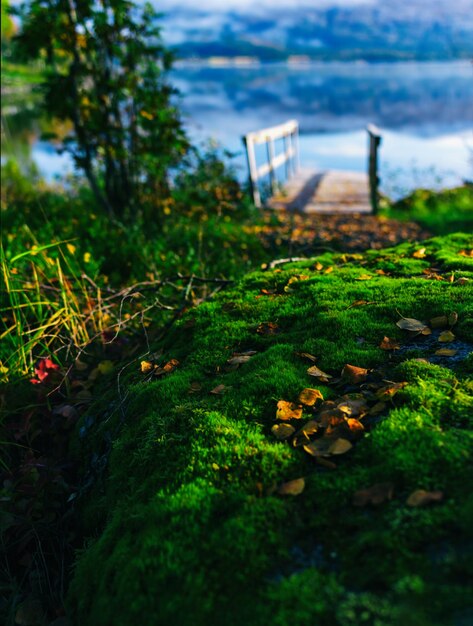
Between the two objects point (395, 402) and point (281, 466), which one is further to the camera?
point (395, 402)

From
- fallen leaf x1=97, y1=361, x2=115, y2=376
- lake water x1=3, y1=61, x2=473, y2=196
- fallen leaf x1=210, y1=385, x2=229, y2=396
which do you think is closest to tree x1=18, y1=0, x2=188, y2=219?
lake water x1=3, y1=61, x2=473, y2=196

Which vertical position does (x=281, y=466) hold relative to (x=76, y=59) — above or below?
below

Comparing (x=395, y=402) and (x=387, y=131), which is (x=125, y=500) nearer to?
(x=395, y=402)

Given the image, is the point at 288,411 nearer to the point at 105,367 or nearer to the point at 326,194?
the point at 105,367

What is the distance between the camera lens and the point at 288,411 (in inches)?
83.9

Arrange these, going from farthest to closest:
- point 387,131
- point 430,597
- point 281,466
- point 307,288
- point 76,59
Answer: point 387,131 < point 76,59 < point 307,288 < point 281,466 < point 430,597

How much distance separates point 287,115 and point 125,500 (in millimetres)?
40259

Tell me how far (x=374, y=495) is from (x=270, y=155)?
1258 cm

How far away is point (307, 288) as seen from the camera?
11.1 feet

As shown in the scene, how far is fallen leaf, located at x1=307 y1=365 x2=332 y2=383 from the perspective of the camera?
7.75ft

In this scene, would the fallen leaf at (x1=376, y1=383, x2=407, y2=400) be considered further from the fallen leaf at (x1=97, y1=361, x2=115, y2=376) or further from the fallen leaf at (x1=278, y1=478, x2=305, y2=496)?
the fallen leaf at (x1=97, y1=361, x2=115, y2=376)

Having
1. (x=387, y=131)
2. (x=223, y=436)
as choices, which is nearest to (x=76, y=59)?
(x=223, y=436)

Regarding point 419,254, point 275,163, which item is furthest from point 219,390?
point 275,163

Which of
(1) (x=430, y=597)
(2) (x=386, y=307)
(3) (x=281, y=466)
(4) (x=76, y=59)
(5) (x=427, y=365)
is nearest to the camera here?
(1) (x=430, y=597)
